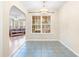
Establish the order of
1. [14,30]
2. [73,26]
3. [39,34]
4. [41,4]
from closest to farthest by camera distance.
Answer: [73,26], [14,30], [41,4], [39,34]

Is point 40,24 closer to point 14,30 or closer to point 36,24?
point 36,24

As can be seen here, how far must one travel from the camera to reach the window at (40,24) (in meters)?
11.0

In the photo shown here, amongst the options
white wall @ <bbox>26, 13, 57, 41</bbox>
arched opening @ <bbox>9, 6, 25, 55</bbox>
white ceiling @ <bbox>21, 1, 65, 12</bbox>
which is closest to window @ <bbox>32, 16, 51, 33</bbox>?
white wall @ <bbox>26, 13, 57, 41</bbox>

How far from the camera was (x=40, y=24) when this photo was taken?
1106cm

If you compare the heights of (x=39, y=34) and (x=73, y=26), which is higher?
(x=73, y=26)

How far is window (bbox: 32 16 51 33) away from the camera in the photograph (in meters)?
11.0

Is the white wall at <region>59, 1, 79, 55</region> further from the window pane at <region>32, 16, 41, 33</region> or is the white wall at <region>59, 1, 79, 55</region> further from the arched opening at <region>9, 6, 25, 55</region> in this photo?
the window pane at <region>32, 16, 41, 33</region>

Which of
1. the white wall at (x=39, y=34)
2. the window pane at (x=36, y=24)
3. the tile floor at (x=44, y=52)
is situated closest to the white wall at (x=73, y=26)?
the tile floor at (x=44, y=52)

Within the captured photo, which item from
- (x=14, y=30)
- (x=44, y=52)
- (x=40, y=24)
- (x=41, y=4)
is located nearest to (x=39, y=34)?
(x=40, y=24)

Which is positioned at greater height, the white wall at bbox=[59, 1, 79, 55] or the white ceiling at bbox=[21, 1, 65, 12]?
the white ceiling at bbox=[21, 1, 65, 12]

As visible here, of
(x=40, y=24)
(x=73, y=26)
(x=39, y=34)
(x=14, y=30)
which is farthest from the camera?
(x=40, y=24)

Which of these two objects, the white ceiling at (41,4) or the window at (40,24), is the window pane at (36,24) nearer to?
the window at (40,24)

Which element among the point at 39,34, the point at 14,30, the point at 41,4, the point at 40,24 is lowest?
the point at 39,34

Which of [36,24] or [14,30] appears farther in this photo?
[36,24]
